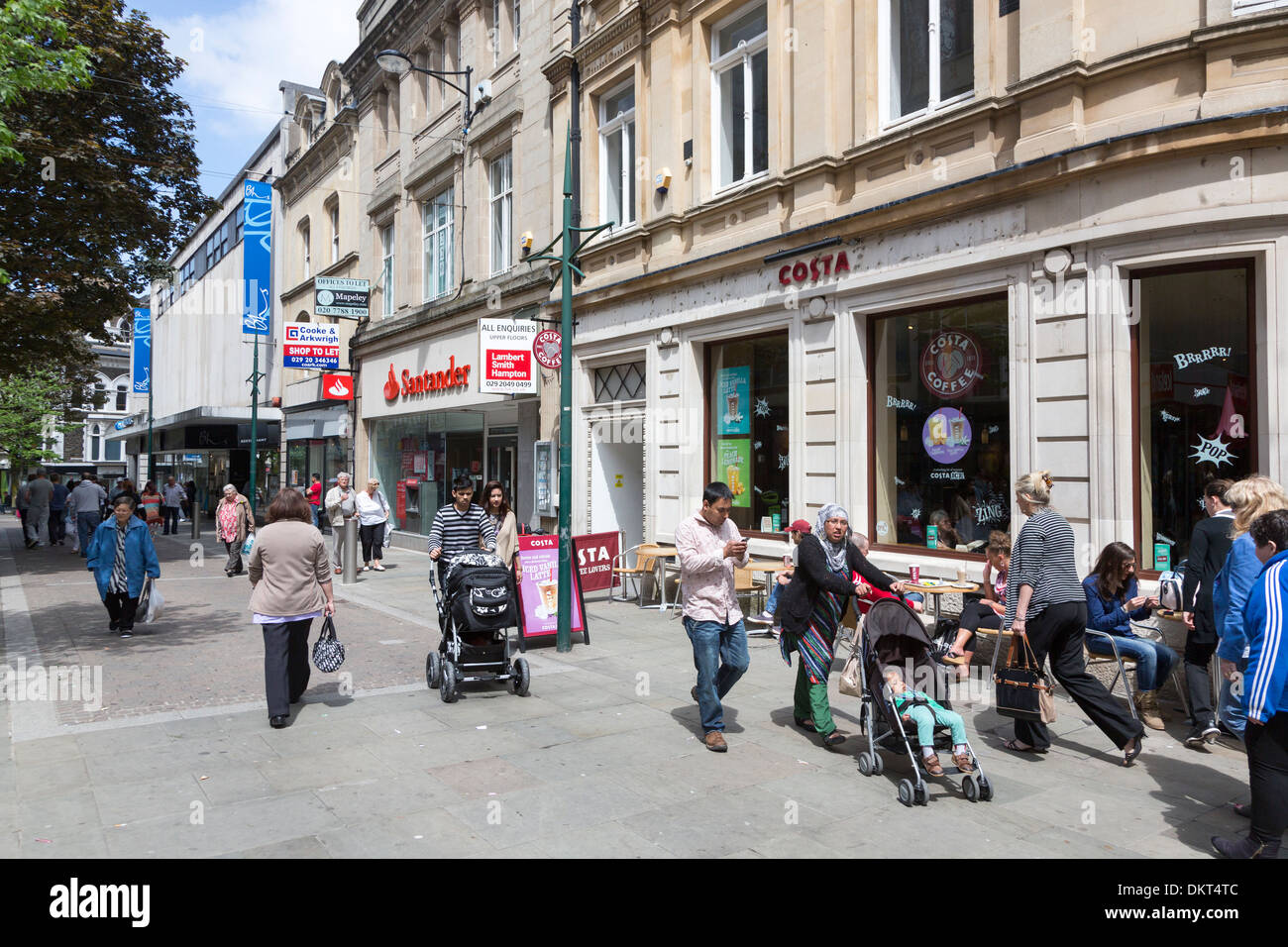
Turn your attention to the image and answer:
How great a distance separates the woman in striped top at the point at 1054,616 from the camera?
588cm

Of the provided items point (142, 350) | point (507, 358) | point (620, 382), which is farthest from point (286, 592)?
point (142, 350)

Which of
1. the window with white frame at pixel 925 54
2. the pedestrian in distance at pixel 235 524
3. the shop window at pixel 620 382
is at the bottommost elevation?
the pedestrian in distance at pixel 235 524

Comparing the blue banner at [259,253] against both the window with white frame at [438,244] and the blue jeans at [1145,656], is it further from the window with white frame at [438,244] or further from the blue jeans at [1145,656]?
the blue jeans at [1145,656]

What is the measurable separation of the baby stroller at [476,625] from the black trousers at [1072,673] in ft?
13.3

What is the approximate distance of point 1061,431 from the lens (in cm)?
820

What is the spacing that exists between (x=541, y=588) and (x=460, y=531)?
2.31m

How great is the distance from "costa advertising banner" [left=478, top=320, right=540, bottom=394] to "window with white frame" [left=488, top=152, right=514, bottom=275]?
2.76 m

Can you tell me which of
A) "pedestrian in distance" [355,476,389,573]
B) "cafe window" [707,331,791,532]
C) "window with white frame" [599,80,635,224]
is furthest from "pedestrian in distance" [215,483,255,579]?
"cafe window" [707,331,791,532]

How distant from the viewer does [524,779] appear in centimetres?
554

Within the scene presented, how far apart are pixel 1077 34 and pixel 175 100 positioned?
1740 centimetres

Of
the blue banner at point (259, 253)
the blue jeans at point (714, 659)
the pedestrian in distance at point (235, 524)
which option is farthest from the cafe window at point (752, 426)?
the blue banner at point (259, 253)

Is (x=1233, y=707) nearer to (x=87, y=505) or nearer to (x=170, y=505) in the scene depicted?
(x=87, y=505)

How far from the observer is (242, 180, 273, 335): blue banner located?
30922 mm

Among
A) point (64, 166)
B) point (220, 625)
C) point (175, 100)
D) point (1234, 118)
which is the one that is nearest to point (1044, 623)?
point (1234, 118)
